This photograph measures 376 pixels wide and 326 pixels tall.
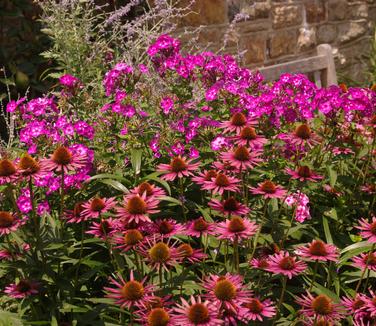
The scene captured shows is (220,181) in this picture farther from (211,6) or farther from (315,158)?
(211,6)

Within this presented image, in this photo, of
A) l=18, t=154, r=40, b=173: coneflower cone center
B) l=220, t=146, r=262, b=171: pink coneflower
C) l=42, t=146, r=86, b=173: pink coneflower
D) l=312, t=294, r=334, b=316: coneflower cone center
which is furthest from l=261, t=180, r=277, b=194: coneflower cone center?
l=18, t=154, r=40, b=173: coneflower cone center

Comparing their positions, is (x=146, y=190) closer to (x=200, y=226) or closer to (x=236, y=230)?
(x=200, y=226)

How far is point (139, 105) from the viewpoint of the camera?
308 centimetres

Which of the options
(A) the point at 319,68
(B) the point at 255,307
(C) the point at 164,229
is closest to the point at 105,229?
(C) the point at 164,229

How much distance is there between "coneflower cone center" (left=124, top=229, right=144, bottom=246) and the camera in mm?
1819

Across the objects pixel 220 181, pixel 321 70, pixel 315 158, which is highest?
pixel 220 181

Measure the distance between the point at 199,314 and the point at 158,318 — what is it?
100mm

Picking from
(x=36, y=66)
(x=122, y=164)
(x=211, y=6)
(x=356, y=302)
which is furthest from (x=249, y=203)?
(x=211, y=6)

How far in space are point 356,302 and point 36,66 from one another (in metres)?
3.29

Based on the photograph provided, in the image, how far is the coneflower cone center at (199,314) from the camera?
1614 mm

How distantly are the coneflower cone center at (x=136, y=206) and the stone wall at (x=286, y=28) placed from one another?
3.15 m

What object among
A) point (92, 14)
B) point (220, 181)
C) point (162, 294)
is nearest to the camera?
point (162, 294)

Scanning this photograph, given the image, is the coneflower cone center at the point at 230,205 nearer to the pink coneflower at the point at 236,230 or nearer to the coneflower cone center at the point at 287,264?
the pink coneflower at the point at 236,230

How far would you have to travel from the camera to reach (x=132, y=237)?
1.82 meters
